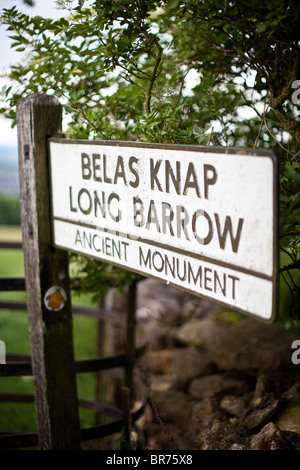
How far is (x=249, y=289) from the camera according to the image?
1.33m

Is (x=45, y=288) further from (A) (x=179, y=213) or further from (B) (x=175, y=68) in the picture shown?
(B) (x=175, y=68)

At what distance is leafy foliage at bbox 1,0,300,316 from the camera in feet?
6.21

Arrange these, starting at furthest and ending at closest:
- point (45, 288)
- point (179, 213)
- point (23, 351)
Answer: point (23, 351) → point (45, 288) → point (179, 213)

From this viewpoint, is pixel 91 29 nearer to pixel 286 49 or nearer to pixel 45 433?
pixel 286 49

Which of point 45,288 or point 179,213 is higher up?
point 179,213

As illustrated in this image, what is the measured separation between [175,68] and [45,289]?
145 centimetres

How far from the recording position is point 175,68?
2.58 meters

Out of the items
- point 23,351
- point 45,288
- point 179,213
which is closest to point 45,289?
point 45,288

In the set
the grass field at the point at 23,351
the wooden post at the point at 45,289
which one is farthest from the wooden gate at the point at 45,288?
the grass field at the point at 23,351

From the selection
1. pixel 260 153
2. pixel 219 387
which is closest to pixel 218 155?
pixel 260 153

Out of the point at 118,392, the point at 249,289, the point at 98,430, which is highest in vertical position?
the point at 249,289

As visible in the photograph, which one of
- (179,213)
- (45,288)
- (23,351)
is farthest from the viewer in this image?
(23,351)

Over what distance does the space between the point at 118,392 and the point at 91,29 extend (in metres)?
3.45

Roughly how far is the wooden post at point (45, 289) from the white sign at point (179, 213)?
0.30ft
